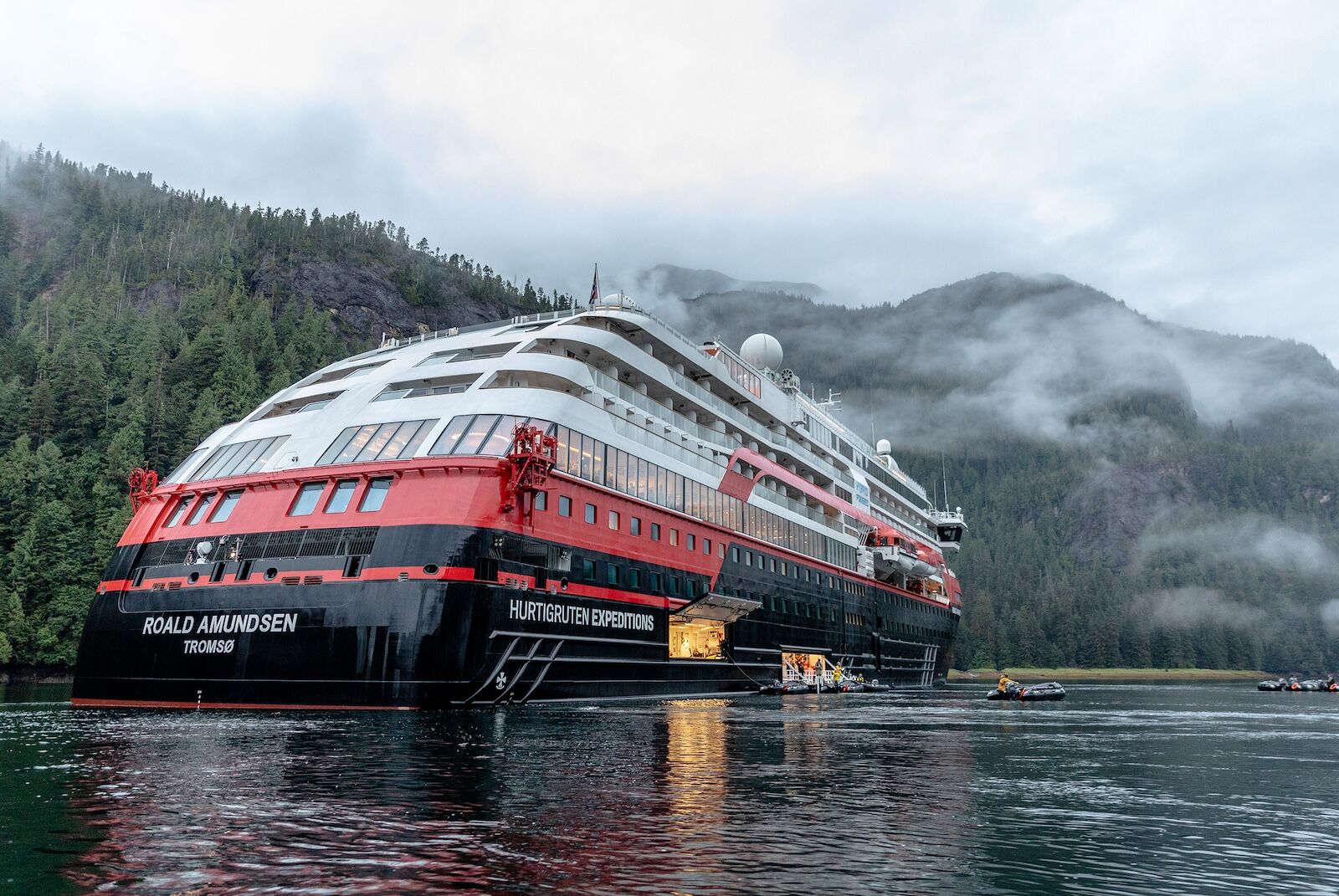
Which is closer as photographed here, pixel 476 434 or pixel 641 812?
pixel 641 812

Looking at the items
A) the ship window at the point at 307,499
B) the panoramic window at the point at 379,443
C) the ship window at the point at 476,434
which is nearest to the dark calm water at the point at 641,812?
the ship window at the point at 307,499

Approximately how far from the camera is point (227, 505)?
37469 mm

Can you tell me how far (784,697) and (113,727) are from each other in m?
32.5

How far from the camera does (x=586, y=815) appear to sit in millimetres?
12266

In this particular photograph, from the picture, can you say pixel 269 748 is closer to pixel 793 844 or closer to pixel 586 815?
pixel 586 815

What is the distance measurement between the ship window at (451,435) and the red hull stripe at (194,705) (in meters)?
9.95

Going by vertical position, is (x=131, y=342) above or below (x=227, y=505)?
above

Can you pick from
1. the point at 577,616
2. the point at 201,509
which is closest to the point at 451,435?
the point at 577,616

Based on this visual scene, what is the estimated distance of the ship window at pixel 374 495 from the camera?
34.3 m

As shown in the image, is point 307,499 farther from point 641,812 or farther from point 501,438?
point 641,812

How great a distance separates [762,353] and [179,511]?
158 feet

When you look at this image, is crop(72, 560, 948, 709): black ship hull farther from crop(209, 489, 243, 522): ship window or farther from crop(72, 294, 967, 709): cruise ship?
crop(209, 489, 243, 522): ship window

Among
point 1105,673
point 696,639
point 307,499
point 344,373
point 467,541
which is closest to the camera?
point 467,541

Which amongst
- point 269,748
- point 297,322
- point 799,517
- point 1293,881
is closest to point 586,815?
point 1293,881
